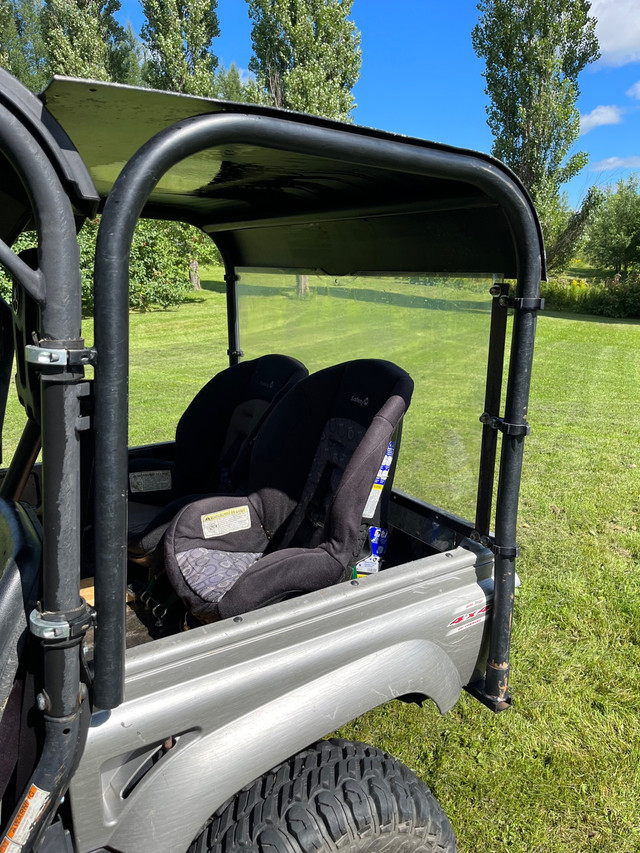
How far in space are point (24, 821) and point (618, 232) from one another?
95.4 feet

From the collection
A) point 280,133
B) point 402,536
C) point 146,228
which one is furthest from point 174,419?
point 146,228

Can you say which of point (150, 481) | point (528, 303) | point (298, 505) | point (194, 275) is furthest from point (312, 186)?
point (194, 275)

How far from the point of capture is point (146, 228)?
44.7ft

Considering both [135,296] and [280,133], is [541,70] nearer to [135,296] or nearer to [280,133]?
[135,296]

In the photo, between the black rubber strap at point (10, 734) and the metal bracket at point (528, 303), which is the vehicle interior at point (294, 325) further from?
the black rubber strap at point (10, 734)

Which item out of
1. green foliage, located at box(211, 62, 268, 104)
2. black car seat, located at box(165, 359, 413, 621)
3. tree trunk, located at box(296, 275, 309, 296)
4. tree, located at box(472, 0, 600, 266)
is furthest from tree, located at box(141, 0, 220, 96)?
black car seat, located at box(165, 359, 413, 621)

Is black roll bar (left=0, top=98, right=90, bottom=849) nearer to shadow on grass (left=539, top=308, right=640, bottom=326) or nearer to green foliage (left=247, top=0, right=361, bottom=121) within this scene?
green foliage (left=247, top=0, right=361, bottom=121)

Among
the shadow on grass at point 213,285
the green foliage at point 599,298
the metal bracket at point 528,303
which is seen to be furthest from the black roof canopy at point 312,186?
the green foliage at point 599,298

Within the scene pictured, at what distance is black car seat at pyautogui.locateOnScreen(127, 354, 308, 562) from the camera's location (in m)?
2.90

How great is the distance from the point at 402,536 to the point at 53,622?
1.54 m

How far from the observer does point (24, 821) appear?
112 centimetres

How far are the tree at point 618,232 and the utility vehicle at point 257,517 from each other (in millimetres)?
24658

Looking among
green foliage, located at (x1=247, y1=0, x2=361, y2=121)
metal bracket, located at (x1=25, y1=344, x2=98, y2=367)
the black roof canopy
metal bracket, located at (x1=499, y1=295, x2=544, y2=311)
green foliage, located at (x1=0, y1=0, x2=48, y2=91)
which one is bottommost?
metal bracket, located at (x1=25, y1=344, x2=98, y2=367)

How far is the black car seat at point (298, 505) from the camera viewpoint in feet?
6.15
